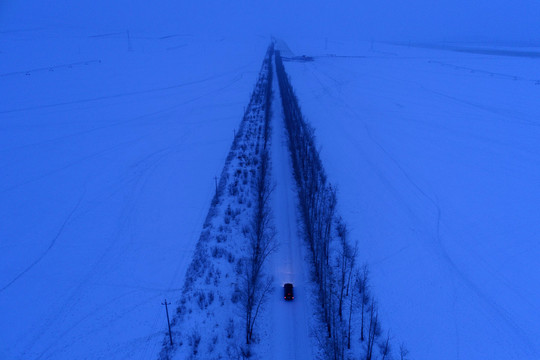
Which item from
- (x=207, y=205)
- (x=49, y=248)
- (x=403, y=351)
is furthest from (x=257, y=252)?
(x=49, y=248)

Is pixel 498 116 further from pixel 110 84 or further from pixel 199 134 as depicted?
pixel 110 84

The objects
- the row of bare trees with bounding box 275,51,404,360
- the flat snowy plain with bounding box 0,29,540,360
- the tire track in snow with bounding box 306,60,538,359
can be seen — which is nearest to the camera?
the row of bare trees with bounding box 275,51,404,360

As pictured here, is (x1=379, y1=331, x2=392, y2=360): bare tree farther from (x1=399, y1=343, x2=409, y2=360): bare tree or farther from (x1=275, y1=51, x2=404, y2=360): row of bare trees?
(x1=399, y1=343, x2=409, y2=360): bare tree

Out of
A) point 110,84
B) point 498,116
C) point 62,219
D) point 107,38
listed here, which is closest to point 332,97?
point 498,116

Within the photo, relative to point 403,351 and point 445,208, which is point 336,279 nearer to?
point 403,351

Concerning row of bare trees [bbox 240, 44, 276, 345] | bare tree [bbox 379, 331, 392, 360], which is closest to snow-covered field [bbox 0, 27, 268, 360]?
row of bare trees [bbox 240, 44, 276, 345]

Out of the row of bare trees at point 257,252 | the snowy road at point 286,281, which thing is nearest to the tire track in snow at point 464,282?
the snowy road at point 286,281
